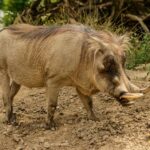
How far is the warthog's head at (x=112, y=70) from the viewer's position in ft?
18.3

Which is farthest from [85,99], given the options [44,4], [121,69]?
[44,4]

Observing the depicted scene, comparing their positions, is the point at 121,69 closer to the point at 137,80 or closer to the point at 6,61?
the point at 6,61

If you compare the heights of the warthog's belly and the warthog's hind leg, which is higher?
the warthog's belly

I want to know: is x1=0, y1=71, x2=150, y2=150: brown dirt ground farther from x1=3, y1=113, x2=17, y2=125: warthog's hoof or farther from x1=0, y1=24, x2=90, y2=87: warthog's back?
x1=0, y1=24, x2=90, y2=87: warthog's back

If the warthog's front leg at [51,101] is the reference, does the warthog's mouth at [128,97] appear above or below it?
above

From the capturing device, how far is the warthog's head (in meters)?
5.58

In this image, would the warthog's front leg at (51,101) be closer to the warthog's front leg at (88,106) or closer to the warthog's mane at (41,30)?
the warthog's front leg at (88,106)

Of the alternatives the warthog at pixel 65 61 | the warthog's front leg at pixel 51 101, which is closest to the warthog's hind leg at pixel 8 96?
the warthog at pixel 65 61

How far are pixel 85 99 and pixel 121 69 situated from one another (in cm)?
106

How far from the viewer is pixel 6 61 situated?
6.78 metres

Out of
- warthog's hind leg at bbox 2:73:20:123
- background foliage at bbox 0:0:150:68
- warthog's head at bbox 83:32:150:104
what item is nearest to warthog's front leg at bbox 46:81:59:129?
warthog's head at bbox 83:32:150:104

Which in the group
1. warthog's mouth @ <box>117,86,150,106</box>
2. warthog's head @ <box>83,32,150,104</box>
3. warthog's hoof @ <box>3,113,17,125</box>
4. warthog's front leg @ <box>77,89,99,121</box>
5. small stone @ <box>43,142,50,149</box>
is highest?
warthog's head @ <box>83,32,150,104</box>

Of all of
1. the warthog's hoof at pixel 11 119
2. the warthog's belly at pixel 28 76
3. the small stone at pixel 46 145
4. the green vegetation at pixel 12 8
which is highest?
the warthog's belly at pixel 28 76

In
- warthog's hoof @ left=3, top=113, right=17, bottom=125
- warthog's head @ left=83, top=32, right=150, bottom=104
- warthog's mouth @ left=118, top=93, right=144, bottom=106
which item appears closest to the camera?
warthog's mouth @ left=118, top=93, right=144, bottom=106
